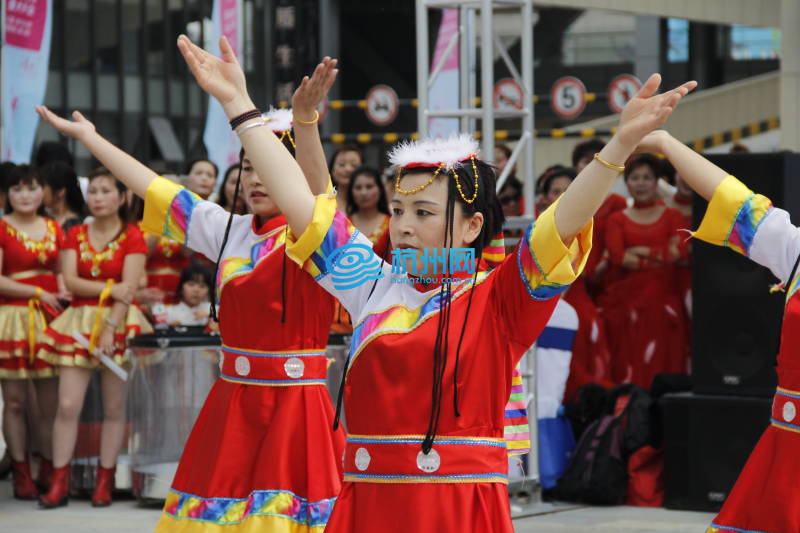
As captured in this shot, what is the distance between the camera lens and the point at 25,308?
7.11 meters

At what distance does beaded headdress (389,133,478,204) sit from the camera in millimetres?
3193

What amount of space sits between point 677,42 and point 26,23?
12.6m

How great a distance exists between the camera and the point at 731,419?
6438 millimetres

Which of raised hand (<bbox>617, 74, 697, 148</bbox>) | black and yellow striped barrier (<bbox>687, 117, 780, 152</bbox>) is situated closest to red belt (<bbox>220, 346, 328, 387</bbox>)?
raised hand (<bbox>617, 74, 697, 148</bbox>)

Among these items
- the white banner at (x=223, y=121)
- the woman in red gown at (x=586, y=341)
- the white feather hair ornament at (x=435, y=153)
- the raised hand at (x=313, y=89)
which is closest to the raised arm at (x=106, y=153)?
the raised hand at (x=313, y=89)

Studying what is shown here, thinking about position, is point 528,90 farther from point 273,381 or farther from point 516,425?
point 516,425

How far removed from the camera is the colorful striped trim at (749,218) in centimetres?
393

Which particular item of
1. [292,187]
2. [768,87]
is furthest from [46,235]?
[768,87]

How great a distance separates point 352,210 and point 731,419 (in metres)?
2.36

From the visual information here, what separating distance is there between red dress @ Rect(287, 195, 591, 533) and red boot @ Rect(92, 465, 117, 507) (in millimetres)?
3952

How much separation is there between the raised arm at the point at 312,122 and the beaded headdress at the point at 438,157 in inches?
10.7

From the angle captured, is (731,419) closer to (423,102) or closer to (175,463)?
(423,102)

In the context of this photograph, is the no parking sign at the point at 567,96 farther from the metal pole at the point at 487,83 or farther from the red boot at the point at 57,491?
the red boot at the point at 57,491

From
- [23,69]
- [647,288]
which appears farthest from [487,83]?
[23,69]
